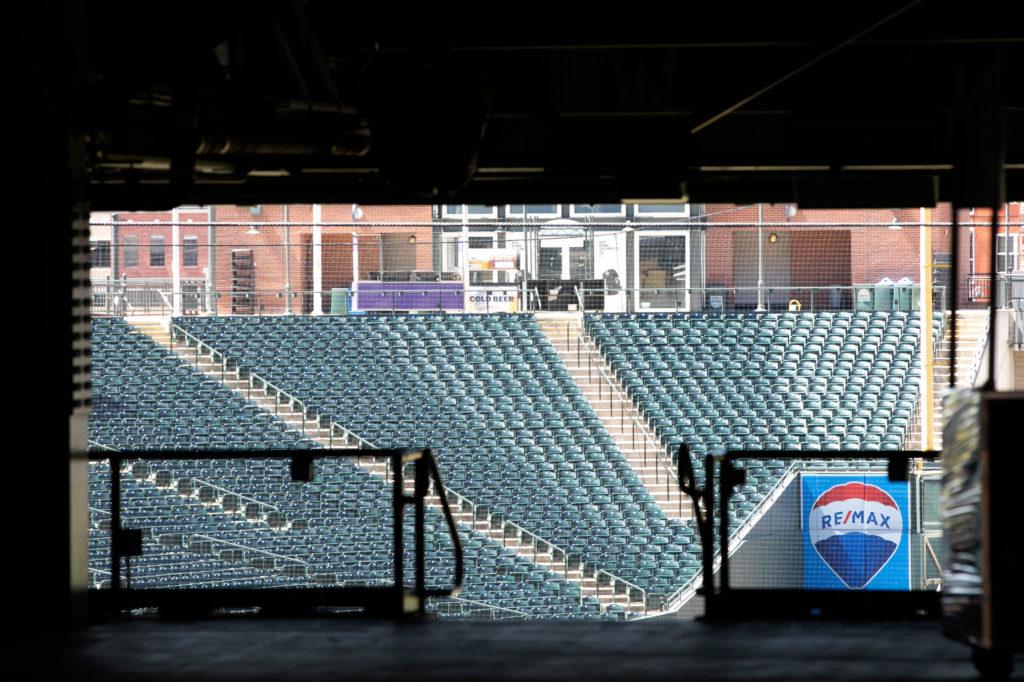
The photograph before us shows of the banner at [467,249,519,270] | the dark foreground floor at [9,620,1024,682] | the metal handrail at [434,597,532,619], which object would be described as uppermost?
the banner at [467,249,519,270]

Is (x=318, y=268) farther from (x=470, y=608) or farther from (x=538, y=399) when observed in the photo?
(x=470, y=608)

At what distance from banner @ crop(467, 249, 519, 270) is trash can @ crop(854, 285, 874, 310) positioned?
5554mm

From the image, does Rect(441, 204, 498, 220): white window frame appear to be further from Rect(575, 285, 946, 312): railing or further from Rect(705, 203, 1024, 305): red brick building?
Rect(705, 203, 1024, 305): red brick building

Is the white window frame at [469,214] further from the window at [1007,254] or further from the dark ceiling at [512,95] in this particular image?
the dark ceiling at [512,95]

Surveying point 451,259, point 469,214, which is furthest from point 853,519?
point 469,214

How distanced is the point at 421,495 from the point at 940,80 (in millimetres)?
3055

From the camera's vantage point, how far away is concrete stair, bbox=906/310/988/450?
65.2 ft

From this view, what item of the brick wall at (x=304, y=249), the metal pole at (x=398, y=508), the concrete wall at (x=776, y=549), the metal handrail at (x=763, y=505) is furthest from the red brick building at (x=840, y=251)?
the metal pole at (x=398, y=508)

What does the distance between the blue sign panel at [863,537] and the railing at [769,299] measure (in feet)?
42.1

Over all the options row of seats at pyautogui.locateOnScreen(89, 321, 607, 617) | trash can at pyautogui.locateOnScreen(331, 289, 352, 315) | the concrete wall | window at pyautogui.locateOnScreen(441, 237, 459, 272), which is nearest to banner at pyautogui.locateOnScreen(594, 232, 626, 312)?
window at pyautogui.locateOnScreen(441, 237, 459, 272)

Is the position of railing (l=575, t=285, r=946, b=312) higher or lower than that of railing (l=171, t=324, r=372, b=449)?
higher

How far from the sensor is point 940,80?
6.29 m

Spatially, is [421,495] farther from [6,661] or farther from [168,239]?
[168,239]

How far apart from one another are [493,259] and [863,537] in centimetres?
1658
